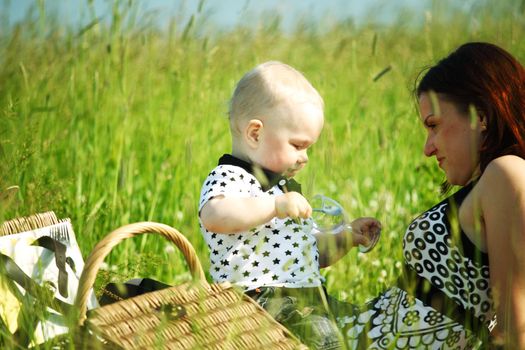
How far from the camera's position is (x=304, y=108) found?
9.42 feet

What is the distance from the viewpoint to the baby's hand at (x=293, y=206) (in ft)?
8.45

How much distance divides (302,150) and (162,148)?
1.61m

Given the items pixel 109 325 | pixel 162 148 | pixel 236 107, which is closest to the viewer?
pixel 109 325

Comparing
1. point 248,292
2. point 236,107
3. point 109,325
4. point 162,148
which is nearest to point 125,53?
point 162,148

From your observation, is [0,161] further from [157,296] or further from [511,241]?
[511,241]

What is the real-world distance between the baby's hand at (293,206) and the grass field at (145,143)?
0.73 meters

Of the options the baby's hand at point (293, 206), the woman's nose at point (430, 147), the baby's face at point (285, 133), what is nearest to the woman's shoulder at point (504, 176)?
→ the woman's nose at point (430, 147)

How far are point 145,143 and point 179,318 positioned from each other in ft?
7.36

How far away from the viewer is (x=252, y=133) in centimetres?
289

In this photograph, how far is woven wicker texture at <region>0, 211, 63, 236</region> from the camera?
121 inches

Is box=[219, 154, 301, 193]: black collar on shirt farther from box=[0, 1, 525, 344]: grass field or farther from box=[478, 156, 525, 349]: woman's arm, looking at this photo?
box=[478, 156, 525, 349]: woman's arm

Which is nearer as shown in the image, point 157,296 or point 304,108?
point 157,296

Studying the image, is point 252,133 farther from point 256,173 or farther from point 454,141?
point 454,141

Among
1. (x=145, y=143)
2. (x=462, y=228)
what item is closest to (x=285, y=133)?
(x=462, y=228)
